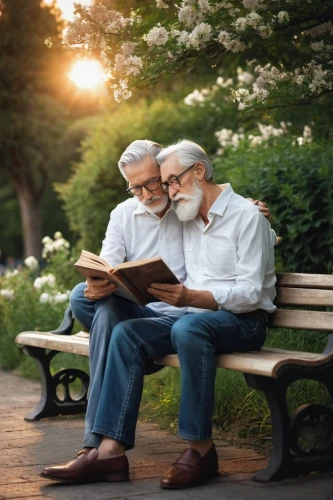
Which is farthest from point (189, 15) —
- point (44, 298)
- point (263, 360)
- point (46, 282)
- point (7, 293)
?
point (7, 293)

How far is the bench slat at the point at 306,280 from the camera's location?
4605 millimetres

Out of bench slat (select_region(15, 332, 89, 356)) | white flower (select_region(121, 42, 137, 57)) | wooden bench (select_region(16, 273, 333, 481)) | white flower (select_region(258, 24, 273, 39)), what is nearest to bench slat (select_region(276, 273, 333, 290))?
wooden bench (select_region(16, 273, 333, 481))

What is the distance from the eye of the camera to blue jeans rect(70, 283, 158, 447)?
14.5 feet

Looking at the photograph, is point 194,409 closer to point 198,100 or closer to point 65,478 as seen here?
point 65,478

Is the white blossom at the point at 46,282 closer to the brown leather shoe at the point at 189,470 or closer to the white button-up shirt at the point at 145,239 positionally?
the white button-up shirt at the point at 145,239

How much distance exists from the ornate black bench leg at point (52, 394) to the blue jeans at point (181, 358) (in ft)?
5.53

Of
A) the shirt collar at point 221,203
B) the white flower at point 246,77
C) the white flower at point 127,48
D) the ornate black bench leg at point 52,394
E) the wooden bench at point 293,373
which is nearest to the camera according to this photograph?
the wooden bench at point 293,373

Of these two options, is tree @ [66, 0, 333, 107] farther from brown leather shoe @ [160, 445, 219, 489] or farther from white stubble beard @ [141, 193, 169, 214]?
brown leather shoe @ [160, 445, 219, 489]

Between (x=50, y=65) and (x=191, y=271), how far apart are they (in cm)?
928

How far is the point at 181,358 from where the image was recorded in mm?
4191

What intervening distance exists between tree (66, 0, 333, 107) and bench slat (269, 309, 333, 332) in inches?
58.6

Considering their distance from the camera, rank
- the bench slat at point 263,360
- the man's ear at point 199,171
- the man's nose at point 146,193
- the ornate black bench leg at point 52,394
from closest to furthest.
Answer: the bench slat at point 263,360
the man's ear at point 199,171
the man's nose at point 146,193
the ornate black bench leg at point 52,394

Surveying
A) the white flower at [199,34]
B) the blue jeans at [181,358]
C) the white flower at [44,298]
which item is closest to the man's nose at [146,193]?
the blue jeans at [181,358]

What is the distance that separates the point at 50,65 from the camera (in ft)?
44.0
